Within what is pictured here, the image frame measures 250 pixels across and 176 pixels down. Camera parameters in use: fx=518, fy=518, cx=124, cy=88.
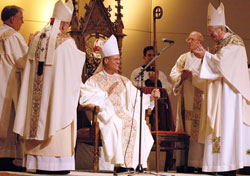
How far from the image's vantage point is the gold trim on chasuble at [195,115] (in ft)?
24.5

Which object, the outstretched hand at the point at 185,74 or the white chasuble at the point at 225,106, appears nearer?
the white chasuble at the point at 225,106

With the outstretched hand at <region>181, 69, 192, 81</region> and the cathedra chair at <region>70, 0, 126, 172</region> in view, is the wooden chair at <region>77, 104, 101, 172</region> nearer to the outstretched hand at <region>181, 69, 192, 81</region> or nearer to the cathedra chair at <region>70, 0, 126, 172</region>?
the cathedra chair at <region>70, 0, 126, 172</region>

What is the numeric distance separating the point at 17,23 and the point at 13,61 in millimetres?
569

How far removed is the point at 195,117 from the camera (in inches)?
298

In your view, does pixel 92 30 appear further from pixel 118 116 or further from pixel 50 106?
pixel 50 106

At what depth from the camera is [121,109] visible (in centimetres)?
741

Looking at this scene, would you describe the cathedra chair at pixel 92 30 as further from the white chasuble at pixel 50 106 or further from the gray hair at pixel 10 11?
the white chasuble at pixel 50 106

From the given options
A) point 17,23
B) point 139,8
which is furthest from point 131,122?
point 139,8

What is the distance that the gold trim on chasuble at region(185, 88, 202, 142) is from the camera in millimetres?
7461

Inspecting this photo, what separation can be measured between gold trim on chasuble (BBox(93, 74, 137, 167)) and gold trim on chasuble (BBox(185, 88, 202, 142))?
93 cm

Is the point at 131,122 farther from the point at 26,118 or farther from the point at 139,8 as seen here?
the point at 139,8

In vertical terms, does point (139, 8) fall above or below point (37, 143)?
above

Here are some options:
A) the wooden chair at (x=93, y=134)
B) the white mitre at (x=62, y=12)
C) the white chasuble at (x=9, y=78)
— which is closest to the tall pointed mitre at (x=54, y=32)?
the white mitre at (x=62, y=12)

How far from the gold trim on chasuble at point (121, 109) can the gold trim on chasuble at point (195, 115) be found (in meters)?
0.93
